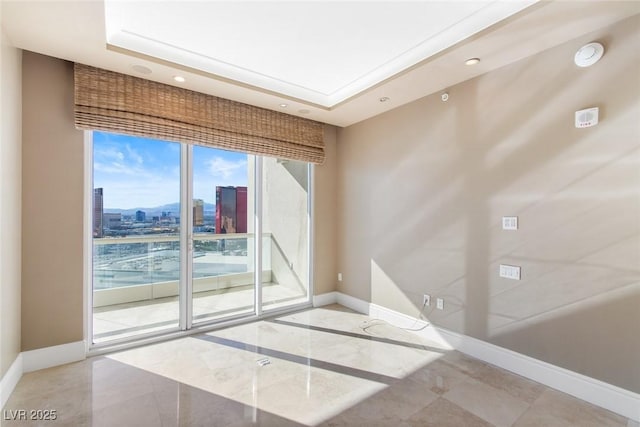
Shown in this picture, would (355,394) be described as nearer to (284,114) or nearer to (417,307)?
(417,307)

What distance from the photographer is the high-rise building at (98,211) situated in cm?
287

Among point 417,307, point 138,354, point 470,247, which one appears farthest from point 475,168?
point 138,354

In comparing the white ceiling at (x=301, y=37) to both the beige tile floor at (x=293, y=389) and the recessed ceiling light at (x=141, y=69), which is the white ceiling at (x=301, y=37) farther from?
the beige tile floor at (x=293, y=389)

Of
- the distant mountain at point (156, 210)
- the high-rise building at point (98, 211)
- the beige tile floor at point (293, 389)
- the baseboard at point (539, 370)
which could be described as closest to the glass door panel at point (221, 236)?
the distant mountain at point (156, 210)

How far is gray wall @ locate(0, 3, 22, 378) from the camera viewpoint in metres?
2.08

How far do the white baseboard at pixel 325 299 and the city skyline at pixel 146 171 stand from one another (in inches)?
82.5

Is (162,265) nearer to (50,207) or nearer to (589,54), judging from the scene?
(50,207)

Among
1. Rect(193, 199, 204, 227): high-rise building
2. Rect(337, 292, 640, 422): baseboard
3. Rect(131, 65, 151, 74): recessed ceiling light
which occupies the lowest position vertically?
Rect(337, 292, 640, 422): baseboard

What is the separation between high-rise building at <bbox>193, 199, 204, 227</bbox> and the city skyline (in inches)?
2.4

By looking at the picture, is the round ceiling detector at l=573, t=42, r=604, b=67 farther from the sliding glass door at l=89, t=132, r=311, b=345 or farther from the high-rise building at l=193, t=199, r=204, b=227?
the high-rise building at l=193, t=199, r=204, b=227

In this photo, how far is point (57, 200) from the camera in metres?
2.61

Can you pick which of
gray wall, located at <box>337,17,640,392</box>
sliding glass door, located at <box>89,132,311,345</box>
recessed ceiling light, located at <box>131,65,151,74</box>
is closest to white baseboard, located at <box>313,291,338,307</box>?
sliding glass door, located at <box>89,132,311,345</box>

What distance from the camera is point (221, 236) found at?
3625 mm

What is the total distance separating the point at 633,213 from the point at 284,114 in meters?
3.48
